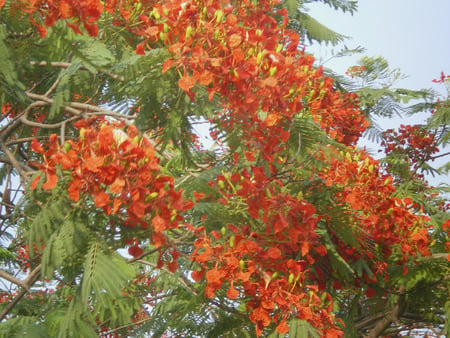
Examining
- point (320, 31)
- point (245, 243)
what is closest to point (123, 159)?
point (245, 243)

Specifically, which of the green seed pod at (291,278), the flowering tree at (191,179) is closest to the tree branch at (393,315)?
the flowering tree at (191,179)

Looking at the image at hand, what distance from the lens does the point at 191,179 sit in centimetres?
281

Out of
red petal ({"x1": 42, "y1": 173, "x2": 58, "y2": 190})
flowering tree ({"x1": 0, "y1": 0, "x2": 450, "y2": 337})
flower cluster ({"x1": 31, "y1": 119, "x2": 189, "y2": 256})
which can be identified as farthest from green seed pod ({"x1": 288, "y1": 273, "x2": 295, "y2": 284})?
red petal ({"x1": 42, "y1": 173, "x2": 58, "y2": 190})

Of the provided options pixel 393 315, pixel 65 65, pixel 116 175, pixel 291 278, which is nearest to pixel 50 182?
pixel 116 175

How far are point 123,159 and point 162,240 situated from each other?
383mm

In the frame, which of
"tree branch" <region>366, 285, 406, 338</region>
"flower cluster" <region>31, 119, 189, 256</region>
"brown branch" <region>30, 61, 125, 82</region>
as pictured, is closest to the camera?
"flower cluster" <region>31, 119, 189, 256</region>

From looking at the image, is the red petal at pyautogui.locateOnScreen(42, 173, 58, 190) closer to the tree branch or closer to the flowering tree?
the flowering tree

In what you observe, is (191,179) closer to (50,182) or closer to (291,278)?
(291,278)

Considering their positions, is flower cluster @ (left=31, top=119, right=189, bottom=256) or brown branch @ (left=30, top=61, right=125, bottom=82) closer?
flower cluster @ (left=31, top=119, right=189, bottom=256)

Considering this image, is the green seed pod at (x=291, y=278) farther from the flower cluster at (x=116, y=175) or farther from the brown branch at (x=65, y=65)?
the brown branch at (x=65, y=65)

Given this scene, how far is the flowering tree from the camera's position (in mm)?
1943

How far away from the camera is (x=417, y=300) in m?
3.70

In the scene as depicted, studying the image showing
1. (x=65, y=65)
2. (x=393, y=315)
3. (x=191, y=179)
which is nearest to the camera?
(x=65, y=65)

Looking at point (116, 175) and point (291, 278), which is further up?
point (116, 175)
